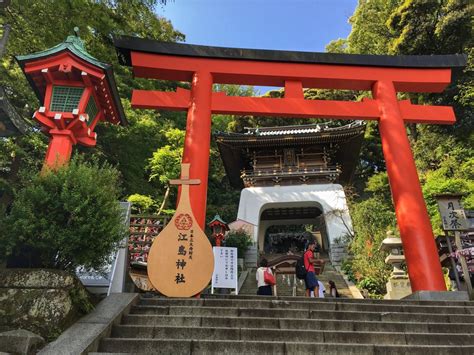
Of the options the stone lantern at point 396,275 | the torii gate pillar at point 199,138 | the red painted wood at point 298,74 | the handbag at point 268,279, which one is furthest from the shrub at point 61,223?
the stone lantern at point 396,275

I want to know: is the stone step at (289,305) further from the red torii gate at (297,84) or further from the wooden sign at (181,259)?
the red torii gate at (297,84)

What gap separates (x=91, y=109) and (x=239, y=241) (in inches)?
391

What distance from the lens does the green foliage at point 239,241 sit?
15.2 metres

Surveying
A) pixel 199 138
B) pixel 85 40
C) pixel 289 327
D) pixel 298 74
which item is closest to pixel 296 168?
pixel 298 74

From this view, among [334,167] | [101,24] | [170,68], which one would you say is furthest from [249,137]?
[101,24]

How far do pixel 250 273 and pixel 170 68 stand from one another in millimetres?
8645

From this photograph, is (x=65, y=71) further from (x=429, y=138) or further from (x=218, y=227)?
(x=429, y=138)

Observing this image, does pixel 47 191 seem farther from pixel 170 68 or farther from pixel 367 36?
pixel 367 36

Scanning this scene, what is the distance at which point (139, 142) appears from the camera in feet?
50.7

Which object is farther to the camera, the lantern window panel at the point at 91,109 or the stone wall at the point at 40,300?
the lantern window panel at the point at 91,109

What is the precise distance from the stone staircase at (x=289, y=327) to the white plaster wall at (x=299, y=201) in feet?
36.1

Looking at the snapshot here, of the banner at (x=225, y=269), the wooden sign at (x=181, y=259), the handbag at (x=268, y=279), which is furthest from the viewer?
the banner at (x=225, y=269)

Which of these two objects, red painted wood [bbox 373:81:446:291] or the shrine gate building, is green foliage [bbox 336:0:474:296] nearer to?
the shrine gate building

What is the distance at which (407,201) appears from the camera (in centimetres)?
720
